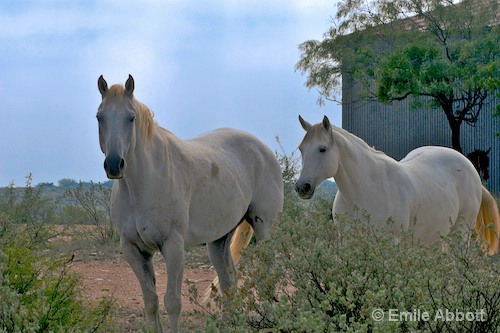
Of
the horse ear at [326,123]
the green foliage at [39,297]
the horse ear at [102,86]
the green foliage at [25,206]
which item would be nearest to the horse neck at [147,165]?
the horse ear at [102,86]

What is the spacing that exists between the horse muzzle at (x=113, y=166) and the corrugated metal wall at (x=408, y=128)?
2453 cm

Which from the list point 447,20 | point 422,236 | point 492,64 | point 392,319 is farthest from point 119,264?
point 447,20

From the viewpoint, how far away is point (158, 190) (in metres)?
4.69

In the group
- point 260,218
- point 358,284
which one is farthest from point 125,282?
point 358,284

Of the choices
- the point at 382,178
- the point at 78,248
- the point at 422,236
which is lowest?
the point at 78,248

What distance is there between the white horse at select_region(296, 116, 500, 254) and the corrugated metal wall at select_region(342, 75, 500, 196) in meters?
21.4

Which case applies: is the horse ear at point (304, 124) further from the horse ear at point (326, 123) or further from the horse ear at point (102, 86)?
the horse ear at point (102, 86)

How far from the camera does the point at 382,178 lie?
5832 mm

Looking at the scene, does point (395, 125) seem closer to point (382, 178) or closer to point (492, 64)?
point (492, 64)

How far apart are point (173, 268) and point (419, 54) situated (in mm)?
23230

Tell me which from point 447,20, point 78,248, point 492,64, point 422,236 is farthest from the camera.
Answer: point 447,20

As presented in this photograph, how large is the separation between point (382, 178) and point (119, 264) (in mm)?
5885

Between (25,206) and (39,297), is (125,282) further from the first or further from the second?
(39,297)

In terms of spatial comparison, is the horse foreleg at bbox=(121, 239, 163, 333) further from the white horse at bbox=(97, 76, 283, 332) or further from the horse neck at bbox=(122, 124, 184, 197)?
the horse neck at bbox=(122, 124, 184, 197)
